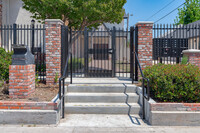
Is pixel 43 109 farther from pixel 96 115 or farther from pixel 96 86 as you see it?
pixel 96 86

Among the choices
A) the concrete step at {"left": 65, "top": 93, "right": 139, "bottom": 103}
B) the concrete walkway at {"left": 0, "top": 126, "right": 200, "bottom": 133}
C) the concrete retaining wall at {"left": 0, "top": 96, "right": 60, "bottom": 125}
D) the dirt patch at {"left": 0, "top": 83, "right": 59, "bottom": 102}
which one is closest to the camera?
the concrete walkway at {"left": 0, "top": 126, "right": 200, "bottom": 133}

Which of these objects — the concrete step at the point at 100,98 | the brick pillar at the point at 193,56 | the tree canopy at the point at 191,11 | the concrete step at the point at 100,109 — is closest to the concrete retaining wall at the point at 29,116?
A: the concrete step at the point at 100,109

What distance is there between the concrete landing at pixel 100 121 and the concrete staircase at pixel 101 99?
17 cm

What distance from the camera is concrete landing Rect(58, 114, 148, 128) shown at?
157 inches

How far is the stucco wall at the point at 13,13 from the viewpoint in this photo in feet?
38.2

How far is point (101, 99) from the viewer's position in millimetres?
5070

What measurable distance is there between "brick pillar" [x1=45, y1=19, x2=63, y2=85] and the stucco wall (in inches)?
284

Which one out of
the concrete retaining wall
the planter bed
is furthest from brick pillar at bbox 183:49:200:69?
the concrete retaining wall

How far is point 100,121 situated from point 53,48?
10.5ft

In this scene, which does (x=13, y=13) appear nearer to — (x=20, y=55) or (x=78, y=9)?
(x=78, y=9)

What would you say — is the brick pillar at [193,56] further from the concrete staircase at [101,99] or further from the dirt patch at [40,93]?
the dirt patch at [40,93]

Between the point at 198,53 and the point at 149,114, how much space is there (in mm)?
3614

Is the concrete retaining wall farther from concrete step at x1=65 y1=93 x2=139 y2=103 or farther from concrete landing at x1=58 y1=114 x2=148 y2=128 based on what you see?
concrete step at x1=65 y1=93 x2=139 y2=103

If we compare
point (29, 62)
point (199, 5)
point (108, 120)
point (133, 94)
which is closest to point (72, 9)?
point (29, 62)
